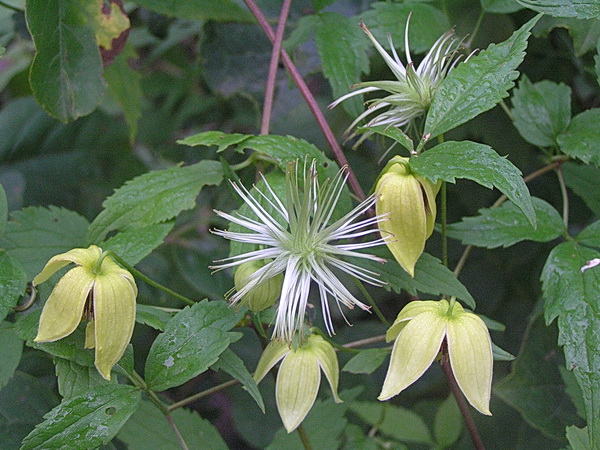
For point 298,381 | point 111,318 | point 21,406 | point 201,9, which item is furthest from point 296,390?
point 201,9

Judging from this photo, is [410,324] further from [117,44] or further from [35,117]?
[35,117]

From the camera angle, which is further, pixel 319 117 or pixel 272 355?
pixel 319 117

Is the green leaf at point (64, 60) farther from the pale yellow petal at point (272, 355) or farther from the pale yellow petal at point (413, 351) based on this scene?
the pale yellow petal at point (413, 351)

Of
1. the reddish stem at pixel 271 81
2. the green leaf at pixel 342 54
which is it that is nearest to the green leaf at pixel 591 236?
the green leaf at pixel 342 54

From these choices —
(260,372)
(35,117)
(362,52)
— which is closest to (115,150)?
(35,117)

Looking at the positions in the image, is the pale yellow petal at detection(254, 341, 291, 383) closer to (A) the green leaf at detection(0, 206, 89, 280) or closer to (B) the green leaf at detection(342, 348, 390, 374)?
(B) the green leaf at detection(342, 348, 390, 374)

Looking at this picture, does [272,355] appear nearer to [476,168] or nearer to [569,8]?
[476,168]
